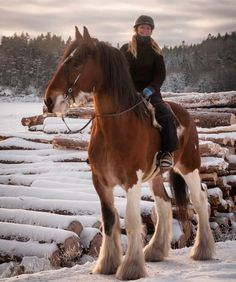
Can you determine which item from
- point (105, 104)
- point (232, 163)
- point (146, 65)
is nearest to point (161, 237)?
point (105, 104)

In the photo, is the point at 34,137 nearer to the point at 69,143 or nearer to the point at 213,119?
the point at 69,143

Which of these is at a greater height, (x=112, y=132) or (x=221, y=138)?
(x=112, y=132)

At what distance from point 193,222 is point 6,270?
4.23m

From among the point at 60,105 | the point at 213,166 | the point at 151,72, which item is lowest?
the point at 213,166

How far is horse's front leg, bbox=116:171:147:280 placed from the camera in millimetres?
5426

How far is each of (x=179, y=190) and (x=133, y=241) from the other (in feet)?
7.07

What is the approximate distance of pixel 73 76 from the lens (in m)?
5.11

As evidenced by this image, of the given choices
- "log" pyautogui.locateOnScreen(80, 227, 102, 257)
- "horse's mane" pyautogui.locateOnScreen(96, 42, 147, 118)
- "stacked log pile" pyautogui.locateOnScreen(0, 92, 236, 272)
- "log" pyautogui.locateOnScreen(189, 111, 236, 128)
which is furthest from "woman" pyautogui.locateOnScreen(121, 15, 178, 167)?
"log" pyautogui.locateOnScreen(189, 111, 236, 128)

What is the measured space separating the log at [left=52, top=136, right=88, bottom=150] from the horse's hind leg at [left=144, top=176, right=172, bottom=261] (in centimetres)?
494

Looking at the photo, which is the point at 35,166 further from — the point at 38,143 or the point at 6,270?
the point at 6,270

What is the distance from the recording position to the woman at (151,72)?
240 inches

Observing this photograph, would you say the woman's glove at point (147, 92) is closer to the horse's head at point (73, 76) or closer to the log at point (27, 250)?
the horse's head at point (73, 76)

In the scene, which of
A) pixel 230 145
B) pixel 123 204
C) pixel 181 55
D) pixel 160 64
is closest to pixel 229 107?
pixel 230 145

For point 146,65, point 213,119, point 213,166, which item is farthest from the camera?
point 213,119
